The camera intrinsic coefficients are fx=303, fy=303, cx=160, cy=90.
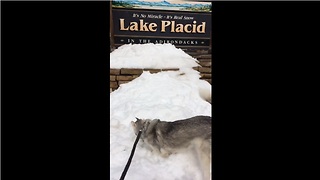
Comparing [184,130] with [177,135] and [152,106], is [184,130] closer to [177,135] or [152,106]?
[177,135]

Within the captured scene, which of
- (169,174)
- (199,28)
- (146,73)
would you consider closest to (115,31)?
(146,73)

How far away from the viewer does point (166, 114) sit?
54.9 inches

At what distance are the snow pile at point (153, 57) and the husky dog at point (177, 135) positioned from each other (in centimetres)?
26

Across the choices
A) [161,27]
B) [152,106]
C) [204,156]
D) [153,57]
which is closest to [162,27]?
[161,27]

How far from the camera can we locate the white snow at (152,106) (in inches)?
51.6

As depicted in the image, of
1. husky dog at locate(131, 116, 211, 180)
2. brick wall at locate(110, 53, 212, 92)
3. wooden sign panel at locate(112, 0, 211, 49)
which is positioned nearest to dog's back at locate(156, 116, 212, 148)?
husky dog at locate(131, 116, 211, 180)

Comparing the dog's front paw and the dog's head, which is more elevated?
the dog's head

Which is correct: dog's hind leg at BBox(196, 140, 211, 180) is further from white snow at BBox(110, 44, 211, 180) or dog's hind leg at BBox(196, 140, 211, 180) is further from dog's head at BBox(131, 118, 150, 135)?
dog's head at BBox(131, 118, 150, 135)

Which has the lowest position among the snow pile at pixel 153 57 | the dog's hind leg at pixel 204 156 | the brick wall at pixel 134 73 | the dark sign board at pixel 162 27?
the dog's hind leg at pixel 204 156

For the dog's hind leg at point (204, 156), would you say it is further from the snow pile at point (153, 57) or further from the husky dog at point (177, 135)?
the snow pile at point (153, 57)

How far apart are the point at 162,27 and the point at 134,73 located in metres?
0.25

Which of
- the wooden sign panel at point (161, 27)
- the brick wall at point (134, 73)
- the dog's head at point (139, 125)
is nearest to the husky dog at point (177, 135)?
the dog's head at point (139, 125)

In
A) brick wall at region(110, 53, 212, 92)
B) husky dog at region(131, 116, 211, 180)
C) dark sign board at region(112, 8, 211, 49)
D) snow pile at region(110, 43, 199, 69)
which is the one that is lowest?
husky dog at region(131, 116, 211, 180)

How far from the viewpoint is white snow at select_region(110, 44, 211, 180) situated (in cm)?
131
